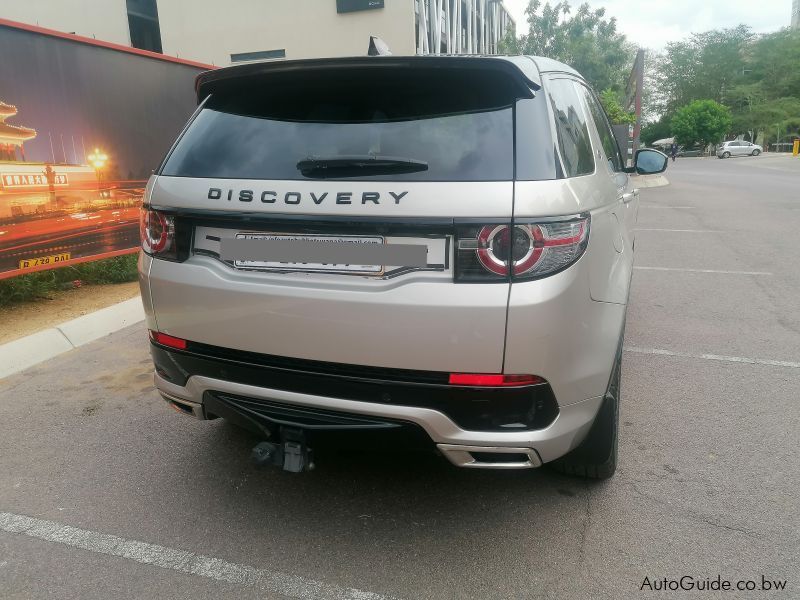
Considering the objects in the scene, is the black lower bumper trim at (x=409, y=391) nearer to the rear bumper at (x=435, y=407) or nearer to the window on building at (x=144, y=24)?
the rear bumper at (x=435, y=407)

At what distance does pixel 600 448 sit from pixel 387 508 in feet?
3.11

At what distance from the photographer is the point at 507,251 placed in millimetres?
1957

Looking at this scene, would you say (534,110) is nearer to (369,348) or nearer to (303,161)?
(303,161)

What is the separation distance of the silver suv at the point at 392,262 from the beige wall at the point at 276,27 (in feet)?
60.4

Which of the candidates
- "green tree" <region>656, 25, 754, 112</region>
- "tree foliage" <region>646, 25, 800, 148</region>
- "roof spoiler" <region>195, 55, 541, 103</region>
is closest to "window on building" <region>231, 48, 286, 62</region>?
"roof spoiler" <region>195, 55, 541, 103</region>

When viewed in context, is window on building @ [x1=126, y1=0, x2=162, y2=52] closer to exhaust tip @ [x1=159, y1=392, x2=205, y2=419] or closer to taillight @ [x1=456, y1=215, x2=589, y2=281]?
exhaust tip @ [x1=159, y1=392, x2=205, y2=419]

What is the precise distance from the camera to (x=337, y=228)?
209 centimetres

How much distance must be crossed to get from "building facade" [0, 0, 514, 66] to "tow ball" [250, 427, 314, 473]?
18314 mm

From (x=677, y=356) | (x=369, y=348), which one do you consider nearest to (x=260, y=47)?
(x=677, y=356)

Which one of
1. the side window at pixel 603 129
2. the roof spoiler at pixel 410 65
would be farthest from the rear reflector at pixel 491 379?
the side window at pixel 603 129

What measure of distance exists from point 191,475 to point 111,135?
191 inches

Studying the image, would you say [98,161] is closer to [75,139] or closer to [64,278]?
[75,139]

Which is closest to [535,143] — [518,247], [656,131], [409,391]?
[518,247]

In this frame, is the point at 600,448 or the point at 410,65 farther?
the point at 600,448
